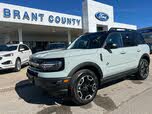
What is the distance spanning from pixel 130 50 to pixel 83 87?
7.98ft

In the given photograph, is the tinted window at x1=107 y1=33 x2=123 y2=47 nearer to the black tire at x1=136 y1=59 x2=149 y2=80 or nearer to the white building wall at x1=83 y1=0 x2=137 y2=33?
the black tire at x1=136 y1=59 x2=149 y2=80

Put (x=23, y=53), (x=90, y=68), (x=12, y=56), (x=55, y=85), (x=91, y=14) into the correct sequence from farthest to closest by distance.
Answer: (x=91, y=14), (x=23, y=53), (x=12, y=56), (x=90, y=68), (x=55, y=85)

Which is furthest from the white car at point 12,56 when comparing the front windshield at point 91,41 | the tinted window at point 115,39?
the tinted window at point 115,39

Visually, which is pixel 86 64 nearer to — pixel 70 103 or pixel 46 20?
pixel 70 103

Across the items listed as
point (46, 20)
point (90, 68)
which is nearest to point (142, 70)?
point (90, 68)

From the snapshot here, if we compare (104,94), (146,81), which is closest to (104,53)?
(104,94)

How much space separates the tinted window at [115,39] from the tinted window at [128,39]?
0.25 meters

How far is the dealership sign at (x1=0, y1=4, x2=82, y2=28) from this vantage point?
57.0 ft

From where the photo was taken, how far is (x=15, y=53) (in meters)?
11.0

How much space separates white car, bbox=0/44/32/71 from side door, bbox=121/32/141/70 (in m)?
6.45

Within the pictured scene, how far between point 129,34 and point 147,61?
1.60 m

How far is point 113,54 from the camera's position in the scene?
5785 mm

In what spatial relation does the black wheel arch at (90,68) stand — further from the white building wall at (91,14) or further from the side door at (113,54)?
the white building wall at (91,14)

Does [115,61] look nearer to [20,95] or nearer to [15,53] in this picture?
[20,95]
